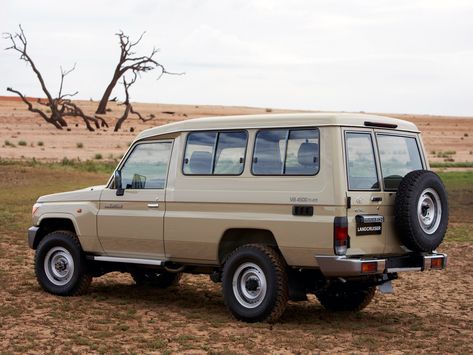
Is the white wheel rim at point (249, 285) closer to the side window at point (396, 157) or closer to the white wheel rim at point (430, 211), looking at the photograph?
the side window at point (396, 157)

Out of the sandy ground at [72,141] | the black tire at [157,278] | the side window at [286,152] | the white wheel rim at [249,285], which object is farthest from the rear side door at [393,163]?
the sandy ground at [72,141]

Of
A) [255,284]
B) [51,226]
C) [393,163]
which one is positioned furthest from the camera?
[51,226]

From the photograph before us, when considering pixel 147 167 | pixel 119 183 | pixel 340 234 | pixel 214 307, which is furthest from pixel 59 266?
pixel 340 234

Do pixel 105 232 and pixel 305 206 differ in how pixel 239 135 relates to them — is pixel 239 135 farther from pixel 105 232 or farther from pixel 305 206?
pixel 105 232

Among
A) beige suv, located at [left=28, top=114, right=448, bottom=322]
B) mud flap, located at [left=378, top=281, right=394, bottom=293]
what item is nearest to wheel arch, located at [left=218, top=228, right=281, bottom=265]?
beige suv, located at [left=28, top=114, right=448, bottom=322]

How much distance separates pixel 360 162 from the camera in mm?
9648

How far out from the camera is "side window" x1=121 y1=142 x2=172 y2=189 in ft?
35.7

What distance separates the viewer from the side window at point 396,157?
32.5 feet

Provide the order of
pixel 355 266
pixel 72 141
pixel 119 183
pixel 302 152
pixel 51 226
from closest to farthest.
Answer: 1. pixel 355 266
2. pixel 302 152
3. pixel 119 183
4. pixel 51 226
5. pixel 72 141

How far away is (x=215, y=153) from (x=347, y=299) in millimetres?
2331

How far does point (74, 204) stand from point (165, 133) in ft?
5.19

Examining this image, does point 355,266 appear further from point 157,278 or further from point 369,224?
point 157,278

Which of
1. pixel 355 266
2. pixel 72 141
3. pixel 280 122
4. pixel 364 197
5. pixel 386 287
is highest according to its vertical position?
pixel 72 141

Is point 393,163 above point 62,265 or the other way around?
above
